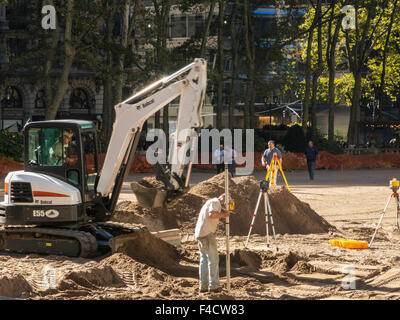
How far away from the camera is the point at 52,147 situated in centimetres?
1512

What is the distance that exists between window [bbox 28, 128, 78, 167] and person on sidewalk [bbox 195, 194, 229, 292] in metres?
3.62

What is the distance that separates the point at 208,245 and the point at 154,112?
140 inches

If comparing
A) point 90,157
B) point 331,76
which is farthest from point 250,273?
point 331,76

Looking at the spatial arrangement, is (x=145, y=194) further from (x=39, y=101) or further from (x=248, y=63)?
(x=39, y=101)

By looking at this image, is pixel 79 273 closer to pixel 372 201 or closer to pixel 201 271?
pixel 201 271

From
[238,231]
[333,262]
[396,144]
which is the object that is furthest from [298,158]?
[333,262]

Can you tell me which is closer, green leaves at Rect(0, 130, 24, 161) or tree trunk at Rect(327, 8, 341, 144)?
green leaves at Rect(0, 130, 24, 161)

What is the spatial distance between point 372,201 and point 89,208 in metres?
14.3

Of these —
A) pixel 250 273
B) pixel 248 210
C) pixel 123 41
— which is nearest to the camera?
pixel 250 273

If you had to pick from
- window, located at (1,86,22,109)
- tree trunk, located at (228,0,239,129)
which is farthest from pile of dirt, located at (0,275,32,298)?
window, located at (1,86,22,109)

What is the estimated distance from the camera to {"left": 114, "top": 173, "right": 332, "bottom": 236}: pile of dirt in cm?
1958

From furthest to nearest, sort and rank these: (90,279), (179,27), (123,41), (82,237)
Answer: (179,27), (123,41), (82,237), (90,279)

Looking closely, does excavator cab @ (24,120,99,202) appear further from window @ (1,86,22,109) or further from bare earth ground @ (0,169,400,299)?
window @ (1,86,22,109)
